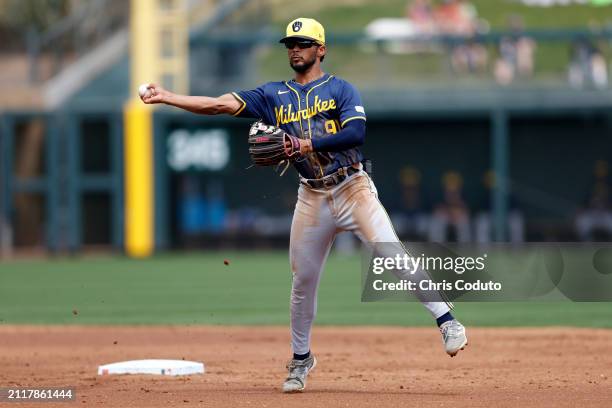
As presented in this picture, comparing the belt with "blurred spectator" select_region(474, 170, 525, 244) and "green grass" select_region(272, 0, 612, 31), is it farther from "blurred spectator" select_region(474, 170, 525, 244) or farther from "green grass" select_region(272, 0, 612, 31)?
"green grass" select_region(272, 0, 612, 31)

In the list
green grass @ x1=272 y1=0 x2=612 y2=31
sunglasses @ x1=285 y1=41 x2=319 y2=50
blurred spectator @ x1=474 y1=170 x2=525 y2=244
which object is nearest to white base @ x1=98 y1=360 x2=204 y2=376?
sunglasses @ x1=285 y1=41 x2=319 y2=50

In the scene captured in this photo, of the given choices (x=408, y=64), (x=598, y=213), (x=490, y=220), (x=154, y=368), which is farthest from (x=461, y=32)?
(x=154, y=368)

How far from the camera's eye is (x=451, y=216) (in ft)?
82.9

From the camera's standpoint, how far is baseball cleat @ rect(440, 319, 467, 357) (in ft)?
22.7

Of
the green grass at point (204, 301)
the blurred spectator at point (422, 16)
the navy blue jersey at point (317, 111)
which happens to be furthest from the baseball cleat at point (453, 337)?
the blurred spectator at point (422, 16)

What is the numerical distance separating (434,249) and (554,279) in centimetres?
382

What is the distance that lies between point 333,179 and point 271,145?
1.36ft

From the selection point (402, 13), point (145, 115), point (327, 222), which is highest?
point (402, 13)

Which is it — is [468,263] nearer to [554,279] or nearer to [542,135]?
[554,279]

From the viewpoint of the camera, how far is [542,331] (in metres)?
11.3

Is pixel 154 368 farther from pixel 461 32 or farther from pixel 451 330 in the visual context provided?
pixel 461 32

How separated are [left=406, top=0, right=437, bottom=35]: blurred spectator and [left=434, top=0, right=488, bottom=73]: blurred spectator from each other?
5.1 inches

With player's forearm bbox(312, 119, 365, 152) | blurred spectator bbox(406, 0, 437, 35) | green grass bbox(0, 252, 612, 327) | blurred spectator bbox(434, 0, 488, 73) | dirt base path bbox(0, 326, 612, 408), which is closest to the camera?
player's forearm bbox(312, 119, 365, 152)

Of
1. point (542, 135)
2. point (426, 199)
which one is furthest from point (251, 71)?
point (542, 135)
